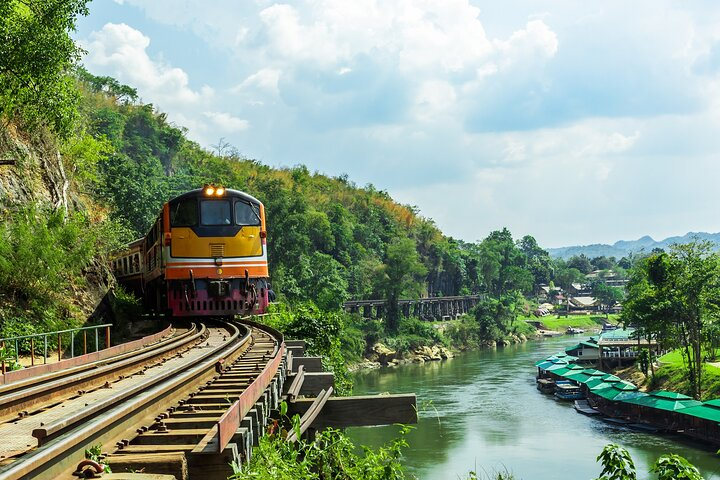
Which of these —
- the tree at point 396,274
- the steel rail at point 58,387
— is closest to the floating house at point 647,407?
the steel rail at point 58,387

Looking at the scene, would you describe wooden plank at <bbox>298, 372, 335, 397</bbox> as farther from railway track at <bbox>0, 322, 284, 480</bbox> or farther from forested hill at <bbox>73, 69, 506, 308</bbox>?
forested hill at <bbox>73, 69, 506, 308</bbox>

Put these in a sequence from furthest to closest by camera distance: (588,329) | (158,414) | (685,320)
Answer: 1. (588,329)
2. (685,320)
3. (158,414)

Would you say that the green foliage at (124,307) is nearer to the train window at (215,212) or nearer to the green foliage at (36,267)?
the green foliage at (36,267)

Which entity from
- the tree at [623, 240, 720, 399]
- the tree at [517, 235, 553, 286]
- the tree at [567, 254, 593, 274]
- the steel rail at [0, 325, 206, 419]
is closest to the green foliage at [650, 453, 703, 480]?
the steel rail at [0, 325, 206, 419]

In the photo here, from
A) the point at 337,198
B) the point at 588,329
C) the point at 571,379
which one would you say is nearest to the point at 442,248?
the point at 337,198

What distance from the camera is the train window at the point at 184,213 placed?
63.5ft

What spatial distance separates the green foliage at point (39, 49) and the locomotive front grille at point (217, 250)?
4.65 meters

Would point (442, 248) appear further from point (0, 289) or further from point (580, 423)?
point (0, 289)

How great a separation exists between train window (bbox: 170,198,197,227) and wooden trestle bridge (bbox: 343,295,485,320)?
50847mm

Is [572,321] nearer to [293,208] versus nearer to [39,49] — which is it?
[293,208]

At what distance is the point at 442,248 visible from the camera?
338 ft

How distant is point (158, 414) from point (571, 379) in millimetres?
42846

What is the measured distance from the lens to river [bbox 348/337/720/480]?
2761cm

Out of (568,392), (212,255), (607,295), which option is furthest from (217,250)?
(607,295)
